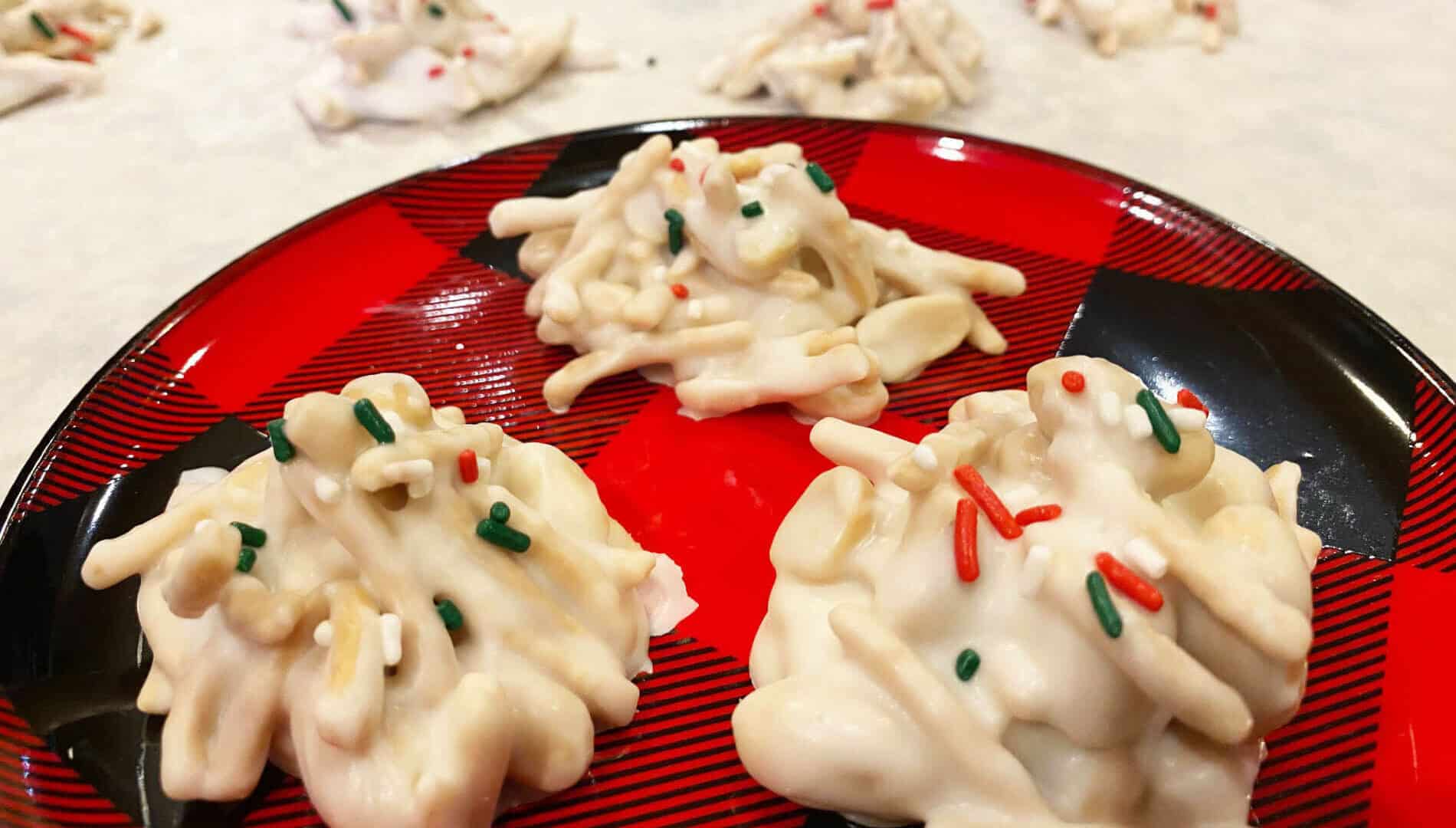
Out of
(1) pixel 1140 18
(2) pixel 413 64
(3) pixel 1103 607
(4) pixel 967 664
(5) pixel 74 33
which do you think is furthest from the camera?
(1) pixel 1140 18

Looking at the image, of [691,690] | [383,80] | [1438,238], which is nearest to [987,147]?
[1438,238]

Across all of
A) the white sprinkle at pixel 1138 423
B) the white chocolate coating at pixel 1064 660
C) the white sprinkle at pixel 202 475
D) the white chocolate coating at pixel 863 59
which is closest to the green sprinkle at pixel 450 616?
the white chocolate coating at pixel 1064 660

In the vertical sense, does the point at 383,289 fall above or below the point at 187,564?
below

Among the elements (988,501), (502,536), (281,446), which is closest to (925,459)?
(988,501)

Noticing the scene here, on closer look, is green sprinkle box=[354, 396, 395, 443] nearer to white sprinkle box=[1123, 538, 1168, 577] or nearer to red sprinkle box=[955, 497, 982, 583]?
red sprinkle box=[955, 497, 982, 583]

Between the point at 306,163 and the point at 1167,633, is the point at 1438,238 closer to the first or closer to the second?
the point at 1167,633

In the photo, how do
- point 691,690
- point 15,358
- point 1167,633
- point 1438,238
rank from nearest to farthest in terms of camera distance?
1. point 1167,633
2. point 691,690
3. point 15,358
4. point 1438,238

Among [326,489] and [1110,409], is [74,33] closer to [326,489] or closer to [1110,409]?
[326,489]
